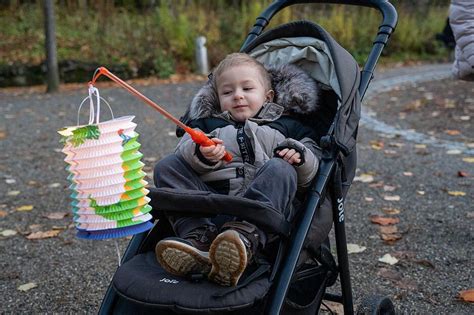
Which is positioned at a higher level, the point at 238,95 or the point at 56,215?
the point at 238,95

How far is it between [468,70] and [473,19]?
271mm

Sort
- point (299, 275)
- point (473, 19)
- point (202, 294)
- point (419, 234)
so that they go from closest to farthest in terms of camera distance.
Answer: point (202, 294) < point (299, 275) < point (473, 19) < point (419, 234)

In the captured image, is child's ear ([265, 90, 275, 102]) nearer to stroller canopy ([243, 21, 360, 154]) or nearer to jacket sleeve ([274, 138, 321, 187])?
stroller canopy ([243, 21, 360, 154])

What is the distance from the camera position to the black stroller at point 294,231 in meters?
1.95

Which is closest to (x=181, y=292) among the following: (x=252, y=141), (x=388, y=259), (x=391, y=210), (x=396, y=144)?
(x=252, y=141)

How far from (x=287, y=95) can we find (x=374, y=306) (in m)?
1.02

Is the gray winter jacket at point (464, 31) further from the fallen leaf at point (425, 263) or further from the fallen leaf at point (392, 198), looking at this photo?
the fallen leaf at point (392, 198)

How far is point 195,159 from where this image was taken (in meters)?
2.48

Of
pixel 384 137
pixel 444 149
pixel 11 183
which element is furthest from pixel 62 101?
pixel 444 149

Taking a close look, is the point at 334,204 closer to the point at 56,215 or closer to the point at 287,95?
the point at 287,95

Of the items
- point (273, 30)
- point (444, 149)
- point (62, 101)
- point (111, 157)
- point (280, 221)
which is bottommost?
point (62, 101)

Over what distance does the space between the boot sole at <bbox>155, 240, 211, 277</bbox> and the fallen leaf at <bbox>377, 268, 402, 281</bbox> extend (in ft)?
5.53

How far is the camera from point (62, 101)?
984cm

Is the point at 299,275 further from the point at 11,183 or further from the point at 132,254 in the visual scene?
the point at 11,183
